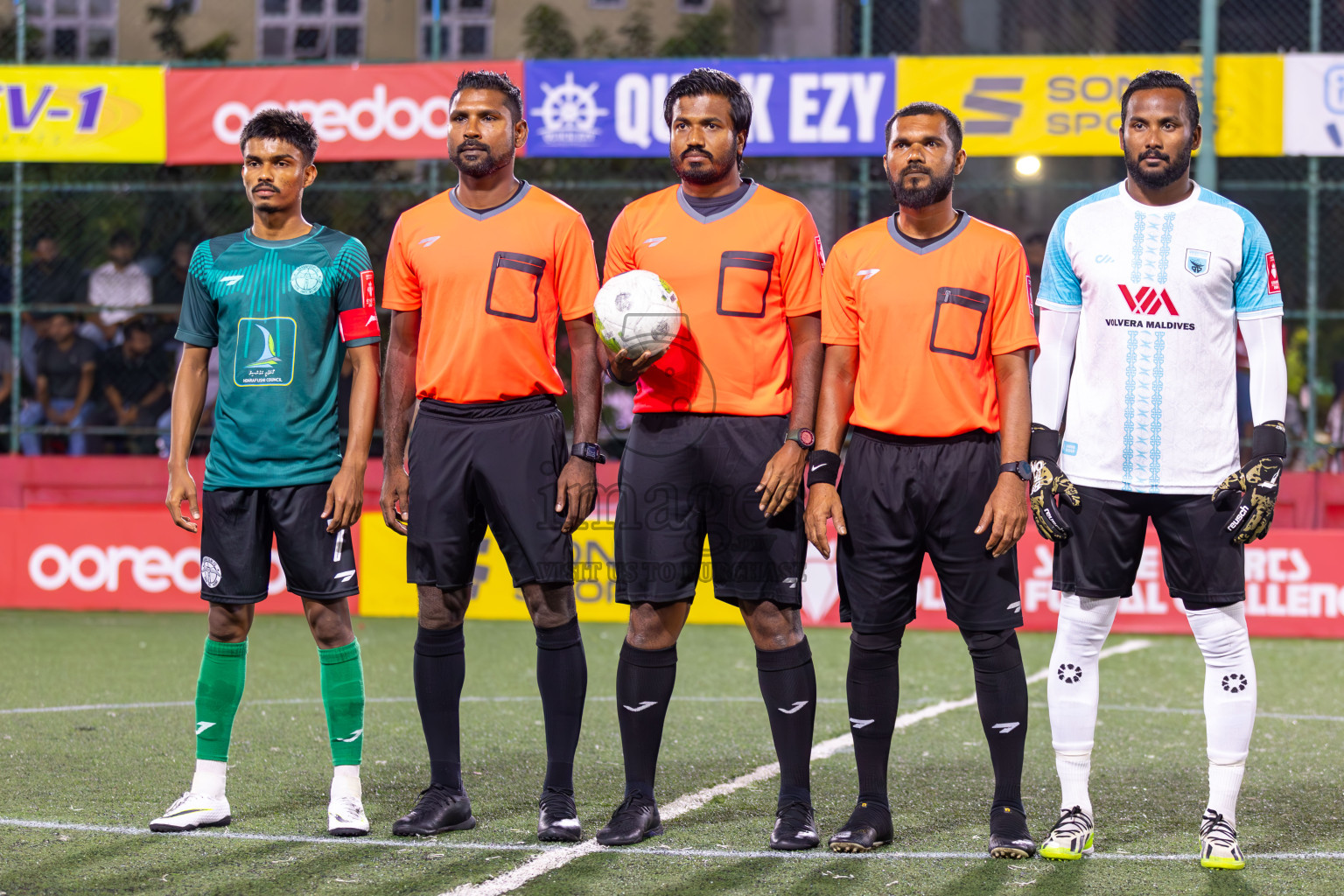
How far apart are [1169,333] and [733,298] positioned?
1.27 meters

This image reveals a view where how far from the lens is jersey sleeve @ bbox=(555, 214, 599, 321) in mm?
4773

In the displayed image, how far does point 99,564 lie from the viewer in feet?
34.0

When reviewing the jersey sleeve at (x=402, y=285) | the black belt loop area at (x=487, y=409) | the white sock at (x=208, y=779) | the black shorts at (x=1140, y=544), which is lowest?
the white sock at (x=208, y=779)

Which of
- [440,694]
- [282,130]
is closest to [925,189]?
[282,130]

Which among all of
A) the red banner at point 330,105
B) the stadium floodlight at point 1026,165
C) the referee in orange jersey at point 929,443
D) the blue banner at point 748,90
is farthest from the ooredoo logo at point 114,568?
the stadium floodlight at point 1026,165

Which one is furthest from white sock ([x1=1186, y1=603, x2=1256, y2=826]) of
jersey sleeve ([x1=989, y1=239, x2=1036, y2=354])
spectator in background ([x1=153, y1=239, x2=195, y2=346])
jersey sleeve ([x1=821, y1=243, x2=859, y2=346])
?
spectator in background ([x1=153, y1=239, x2=195, y2=346])

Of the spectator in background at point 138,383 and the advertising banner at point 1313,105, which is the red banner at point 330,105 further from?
the advertising banner at point 1313,105

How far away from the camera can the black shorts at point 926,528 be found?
177 inches

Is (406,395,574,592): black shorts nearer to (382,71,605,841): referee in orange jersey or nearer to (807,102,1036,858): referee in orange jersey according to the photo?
(382,71,605,841): referee in orange jersey

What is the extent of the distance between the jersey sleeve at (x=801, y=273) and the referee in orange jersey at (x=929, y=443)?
0.06 m

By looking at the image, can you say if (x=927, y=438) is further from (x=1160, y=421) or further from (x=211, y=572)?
(x=211, y=572)

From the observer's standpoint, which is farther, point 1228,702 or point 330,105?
point 330,105

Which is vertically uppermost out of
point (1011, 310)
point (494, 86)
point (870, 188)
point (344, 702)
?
point (870, 188)

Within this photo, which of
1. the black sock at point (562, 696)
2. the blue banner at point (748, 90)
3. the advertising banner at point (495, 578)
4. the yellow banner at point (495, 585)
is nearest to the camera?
the black sock at point (562, 696)
